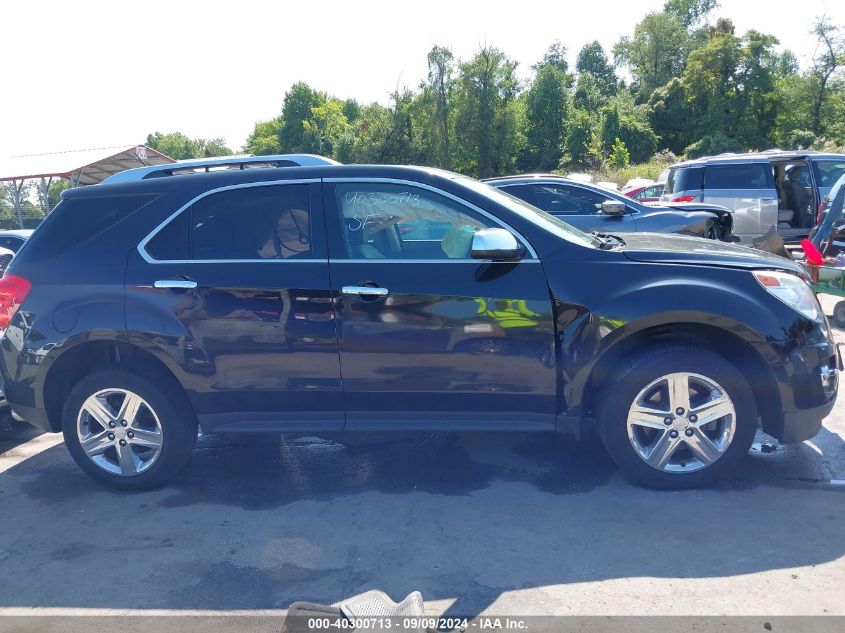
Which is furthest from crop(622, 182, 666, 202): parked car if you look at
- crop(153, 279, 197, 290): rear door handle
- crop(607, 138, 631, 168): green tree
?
crop(607, 138, 631, 168): green tree

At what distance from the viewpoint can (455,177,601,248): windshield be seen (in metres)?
4.24

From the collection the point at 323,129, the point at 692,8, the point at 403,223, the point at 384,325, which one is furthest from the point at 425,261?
the point at 692,8

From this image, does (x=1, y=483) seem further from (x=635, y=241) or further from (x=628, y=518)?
(x=635, y=241)

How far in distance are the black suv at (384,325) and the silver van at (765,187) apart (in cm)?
914

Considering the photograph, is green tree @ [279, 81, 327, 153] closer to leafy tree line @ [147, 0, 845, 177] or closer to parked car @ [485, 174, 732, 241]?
leafy tree line @ [147, 0, 845, 177]

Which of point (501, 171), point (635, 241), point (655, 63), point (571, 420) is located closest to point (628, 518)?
point (571, 420)

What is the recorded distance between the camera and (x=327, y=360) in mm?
4168

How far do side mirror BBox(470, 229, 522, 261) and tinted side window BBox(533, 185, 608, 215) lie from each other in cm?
592

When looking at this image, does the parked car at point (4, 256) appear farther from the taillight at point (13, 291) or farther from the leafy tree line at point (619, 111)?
the leafy tree line at point (619, 111)

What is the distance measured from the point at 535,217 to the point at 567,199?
18.5ft

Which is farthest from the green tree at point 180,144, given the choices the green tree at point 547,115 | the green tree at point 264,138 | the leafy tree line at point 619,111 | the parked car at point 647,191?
the parked car at point 647,191

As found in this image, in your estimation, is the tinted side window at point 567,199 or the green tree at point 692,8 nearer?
the tinted side window at point 567,199

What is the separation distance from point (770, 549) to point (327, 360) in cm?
251

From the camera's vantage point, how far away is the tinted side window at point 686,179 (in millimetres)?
13188
